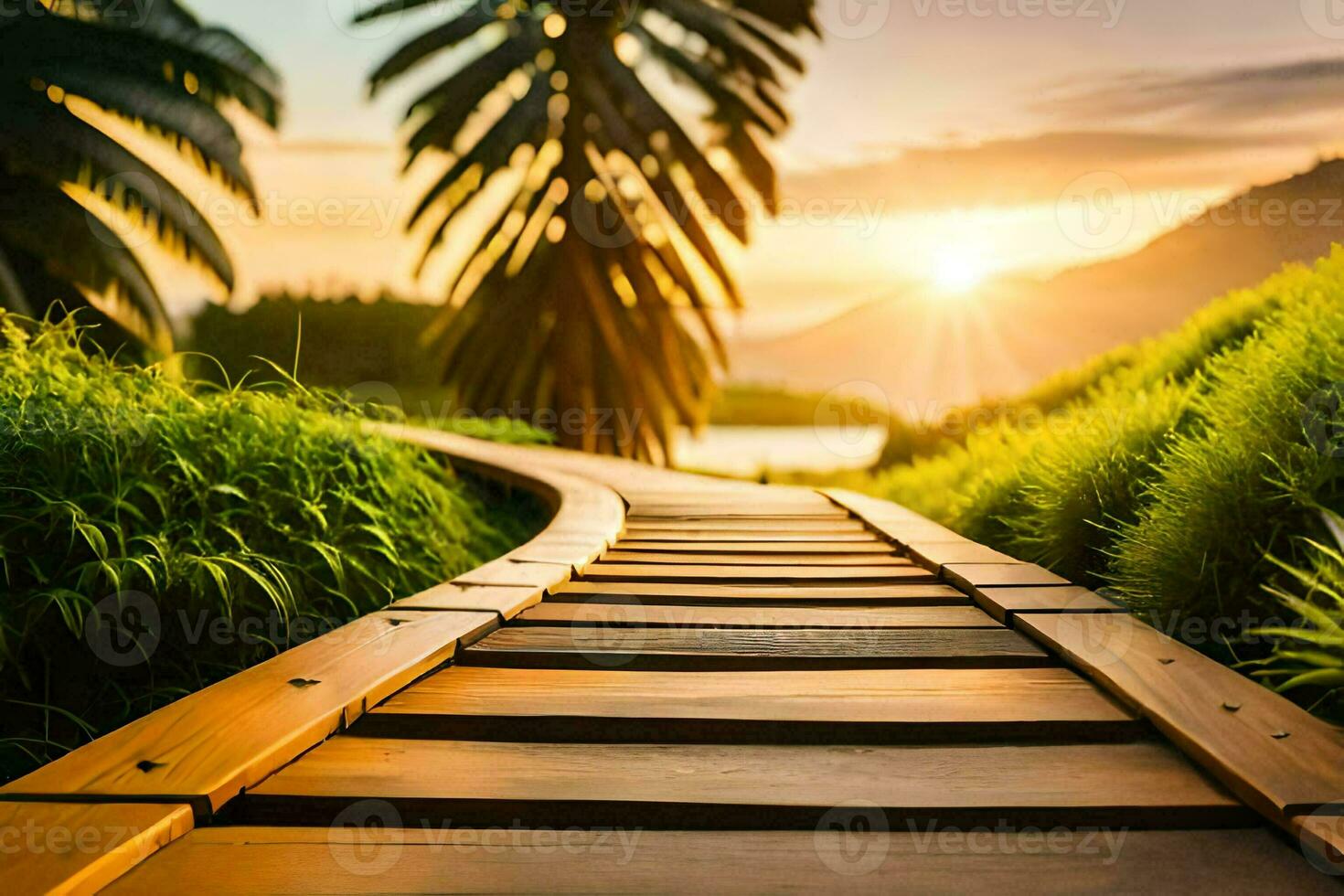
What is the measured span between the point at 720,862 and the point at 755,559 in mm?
2021

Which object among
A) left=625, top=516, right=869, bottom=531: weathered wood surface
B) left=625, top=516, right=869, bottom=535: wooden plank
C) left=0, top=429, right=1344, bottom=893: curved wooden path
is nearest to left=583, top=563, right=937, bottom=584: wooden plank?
left=0, top=429, right=1344, bottom=893: curved wooden path

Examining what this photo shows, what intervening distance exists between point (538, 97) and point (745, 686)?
422 inches

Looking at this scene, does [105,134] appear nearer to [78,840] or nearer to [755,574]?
[755,574]

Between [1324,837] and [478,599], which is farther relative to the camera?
[478,599]

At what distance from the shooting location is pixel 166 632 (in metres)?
2.48

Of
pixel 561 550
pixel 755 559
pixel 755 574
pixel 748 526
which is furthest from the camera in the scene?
pixel 748 526

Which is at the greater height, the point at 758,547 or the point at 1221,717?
the point at 1221,717

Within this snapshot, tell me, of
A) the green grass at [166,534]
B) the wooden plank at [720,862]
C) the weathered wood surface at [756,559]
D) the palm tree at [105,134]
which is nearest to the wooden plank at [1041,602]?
the weathered wood surface at [756,559]

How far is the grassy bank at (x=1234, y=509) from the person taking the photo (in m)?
1.82

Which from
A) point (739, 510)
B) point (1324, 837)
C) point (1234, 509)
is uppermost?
point (1234, 509)

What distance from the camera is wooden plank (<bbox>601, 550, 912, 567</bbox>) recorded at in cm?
300

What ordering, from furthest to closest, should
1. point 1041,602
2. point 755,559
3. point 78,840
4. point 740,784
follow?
point 755,559 → point 1041,602 → point 740,784 → point 78,840

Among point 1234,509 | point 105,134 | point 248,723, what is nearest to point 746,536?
point 1234,509

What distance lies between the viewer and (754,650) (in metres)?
1.94
